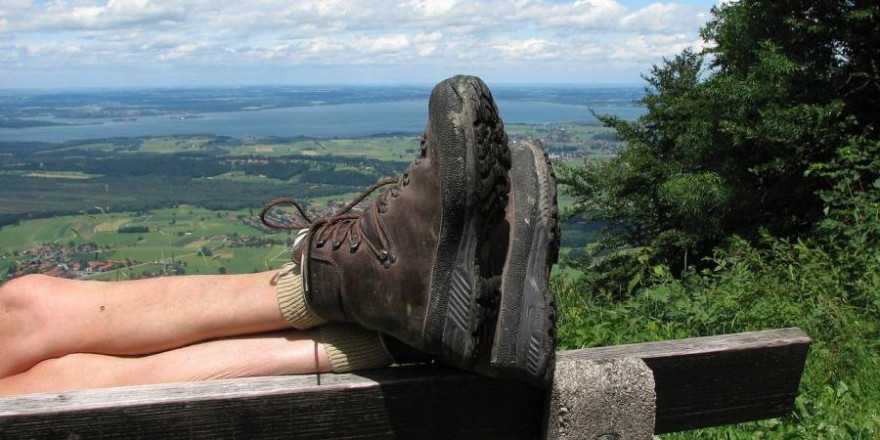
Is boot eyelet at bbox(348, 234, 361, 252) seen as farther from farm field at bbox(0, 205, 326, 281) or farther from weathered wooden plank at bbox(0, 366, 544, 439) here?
farm field at bbox(0, 205, 326, 281)

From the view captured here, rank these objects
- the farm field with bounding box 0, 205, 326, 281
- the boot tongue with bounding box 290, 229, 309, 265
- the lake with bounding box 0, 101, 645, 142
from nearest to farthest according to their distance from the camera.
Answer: the boot tongue with bounding box 290, 229, 309, 265
the farm field with bounding box 0, 205, 326, 281
the lake with bounding box 0, 101, 645, 142

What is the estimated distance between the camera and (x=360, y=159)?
47875mm

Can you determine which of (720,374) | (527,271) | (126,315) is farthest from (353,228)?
(720,374)

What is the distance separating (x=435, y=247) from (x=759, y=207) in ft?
37.3

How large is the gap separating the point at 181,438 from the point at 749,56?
12.9 meters

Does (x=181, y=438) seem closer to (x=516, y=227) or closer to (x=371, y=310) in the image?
(x=371, y=310)

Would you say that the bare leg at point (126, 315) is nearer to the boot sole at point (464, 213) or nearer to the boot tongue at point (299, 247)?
the boot tongue at point (299, 247)

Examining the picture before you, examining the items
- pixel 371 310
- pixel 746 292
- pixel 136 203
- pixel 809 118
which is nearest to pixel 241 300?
pixel 371 310

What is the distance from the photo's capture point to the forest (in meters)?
3.40

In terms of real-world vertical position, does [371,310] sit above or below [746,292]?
above

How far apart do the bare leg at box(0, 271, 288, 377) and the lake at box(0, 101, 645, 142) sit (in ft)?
200

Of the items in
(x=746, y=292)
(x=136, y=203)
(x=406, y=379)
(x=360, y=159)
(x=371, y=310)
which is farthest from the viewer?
(x=360, y=159)

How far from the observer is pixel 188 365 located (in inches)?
69.1

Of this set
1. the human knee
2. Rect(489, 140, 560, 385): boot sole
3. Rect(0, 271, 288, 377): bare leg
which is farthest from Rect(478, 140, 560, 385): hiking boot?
the human knee
